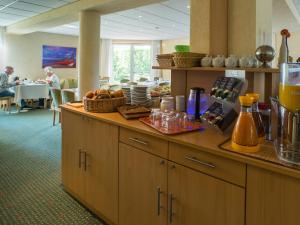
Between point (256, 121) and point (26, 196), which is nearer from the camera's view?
point (256, 121)

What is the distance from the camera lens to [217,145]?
142cm

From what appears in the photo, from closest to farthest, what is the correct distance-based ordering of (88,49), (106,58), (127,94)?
(127,94) < (88,49) < (106,58)

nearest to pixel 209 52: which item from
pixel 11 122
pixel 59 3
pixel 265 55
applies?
pixel 265 55

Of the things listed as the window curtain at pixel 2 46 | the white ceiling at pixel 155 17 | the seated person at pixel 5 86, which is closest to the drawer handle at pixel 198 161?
the white ceiling at pixel 155 17

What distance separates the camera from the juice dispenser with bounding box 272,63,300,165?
3.82ft

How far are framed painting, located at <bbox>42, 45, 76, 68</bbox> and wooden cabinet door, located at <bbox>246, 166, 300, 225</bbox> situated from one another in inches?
387

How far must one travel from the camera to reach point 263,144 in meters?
1.45

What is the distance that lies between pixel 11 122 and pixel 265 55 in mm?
5965

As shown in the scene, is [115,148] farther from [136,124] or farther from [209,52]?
[209,52]

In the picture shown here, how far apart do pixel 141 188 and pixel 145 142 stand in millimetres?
324

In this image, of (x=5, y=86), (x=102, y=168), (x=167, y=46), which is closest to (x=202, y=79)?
(x=102, y=168)

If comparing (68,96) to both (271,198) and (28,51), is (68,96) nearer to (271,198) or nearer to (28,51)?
(28,51)

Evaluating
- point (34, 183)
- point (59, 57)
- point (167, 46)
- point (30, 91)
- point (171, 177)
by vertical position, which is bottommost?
point (34, 183)

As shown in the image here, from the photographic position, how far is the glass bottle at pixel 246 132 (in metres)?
1.32
